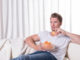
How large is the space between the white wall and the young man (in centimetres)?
70

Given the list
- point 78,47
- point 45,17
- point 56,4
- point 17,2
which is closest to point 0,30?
point 17,2

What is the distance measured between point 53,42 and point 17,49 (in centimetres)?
46

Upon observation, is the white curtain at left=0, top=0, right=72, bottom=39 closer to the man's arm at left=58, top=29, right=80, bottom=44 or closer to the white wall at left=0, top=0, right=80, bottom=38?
the white wall at left=0, top=0, right=80, bottom=38

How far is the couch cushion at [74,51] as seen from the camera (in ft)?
7.63

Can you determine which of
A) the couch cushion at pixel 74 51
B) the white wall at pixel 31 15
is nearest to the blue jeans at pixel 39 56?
the couch cushion at pixel 74 51

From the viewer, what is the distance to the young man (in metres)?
2.22

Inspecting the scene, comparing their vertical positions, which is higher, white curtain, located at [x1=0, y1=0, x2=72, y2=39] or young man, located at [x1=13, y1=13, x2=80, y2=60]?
white curtain, located at [x1=0, y1=0, x2=72, y2=39]

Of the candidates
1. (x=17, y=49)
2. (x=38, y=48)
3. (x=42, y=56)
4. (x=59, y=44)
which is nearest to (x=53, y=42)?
(x=59, y=44)

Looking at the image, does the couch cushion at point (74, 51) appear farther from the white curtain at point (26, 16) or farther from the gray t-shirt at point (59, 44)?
the white curtain at point (26, 16)

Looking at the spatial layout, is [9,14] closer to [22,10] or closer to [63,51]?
[22,10]

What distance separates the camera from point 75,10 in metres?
3.12

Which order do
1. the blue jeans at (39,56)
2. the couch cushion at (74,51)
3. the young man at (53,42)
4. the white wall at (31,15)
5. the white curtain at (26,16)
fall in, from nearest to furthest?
the blue jeans at (39,56)
the young man at (53,42)
the couch cushion at (74,51)
the white wall at (31,15)
the white curtain at (26,16)

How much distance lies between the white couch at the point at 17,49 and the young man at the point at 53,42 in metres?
0.07

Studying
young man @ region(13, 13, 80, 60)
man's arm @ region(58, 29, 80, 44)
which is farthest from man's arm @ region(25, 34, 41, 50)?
man's arm @ region(58, 29, 80, 44)
